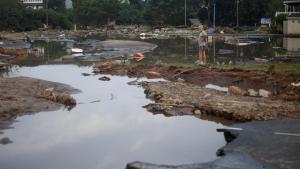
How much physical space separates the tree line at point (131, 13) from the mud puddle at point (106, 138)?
61111 millimetres

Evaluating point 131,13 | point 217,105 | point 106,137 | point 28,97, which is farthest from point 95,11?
point 106,137

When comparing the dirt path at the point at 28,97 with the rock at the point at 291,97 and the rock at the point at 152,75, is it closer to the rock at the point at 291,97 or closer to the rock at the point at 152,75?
the rock at the point at 152,75

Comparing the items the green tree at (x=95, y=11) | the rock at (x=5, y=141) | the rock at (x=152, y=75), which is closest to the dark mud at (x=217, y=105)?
the rock at (x=5, y=141)

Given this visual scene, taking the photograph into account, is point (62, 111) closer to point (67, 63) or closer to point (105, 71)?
point (105, 71)

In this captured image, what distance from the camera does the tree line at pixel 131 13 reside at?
85438 mm

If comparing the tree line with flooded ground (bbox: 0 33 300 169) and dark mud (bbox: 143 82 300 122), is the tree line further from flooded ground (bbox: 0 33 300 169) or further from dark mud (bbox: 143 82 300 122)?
flooded ground (bbox: 0 33 300 169)

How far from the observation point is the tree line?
85438 mm

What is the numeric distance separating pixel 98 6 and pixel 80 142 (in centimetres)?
9881

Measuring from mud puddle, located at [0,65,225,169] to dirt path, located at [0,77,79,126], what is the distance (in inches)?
17.7

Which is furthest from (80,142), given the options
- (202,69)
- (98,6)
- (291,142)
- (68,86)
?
(98,6)

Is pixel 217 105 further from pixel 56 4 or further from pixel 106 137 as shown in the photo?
pixel 56 4

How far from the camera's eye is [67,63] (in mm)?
31016

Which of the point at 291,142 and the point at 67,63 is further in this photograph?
the point at 67,63

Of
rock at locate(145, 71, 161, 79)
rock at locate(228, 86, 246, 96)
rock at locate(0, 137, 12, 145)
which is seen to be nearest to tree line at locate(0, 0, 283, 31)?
rock at locate(145, 71, 161, 79)
